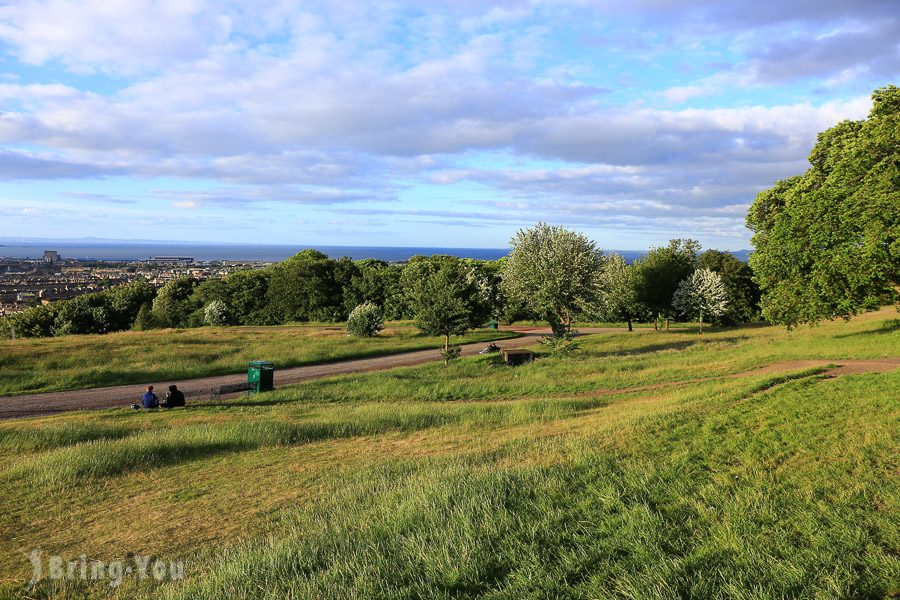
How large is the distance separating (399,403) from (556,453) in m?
12.0

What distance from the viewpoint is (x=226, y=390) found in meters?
24.5

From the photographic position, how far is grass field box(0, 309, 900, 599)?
5.33 meters

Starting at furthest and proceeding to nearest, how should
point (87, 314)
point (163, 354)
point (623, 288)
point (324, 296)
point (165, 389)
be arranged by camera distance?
point (324, 296) → point (87, 314) → point (623, 288) → point (163, 354) → point (165, 389)

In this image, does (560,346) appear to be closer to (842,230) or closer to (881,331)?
(842,230)

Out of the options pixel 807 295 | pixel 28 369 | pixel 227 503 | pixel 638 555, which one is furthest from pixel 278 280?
pixel 638 555

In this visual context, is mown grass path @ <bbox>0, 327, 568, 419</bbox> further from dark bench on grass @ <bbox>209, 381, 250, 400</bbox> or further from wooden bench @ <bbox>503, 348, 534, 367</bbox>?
wooden bench @ <bbox>503, 348, 534, 367</bbox>

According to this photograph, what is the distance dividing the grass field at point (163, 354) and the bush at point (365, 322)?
41.8 inches

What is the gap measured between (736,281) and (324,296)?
53832 mm

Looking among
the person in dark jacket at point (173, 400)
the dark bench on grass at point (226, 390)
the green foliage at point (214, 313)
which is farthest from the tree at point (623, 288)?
the green foliage at point (214, 313)

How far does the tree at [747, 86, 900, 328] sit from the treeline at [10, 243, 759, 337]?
23.7 meters

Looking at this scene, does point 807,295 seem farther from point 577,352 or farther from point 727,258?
point 727,258

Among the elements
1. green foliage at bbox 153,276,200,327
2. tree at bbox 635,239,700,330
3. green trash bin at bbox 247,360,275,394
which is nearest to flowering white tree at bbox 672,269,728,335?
tree at bbox 635,239,700,330

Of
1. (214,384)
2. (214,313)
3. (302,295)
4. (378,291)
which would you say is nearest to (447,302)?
(214,384)

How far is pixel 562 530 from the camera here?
247 inches
